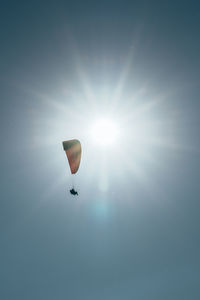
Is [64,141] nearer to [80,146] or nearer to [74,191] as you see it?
[80,146]

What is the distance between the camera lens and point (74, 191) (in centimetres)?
3294

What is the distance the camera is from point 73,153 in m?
39.2

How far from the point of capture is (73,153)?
39.2 m

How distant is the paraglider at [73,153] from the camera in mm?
37344

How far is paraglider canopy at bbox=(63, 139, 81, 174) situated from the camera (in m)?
37.3

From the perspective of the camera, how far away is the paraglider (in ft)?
123

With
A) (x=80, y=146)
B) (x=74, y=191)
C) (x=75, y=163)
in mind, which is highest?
(x=80, y=146)

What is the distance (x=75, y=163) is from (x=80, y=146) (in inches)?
126

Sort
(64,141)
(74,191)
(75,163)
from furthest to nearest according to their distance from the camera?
(75,163), (64,141), (74,191)

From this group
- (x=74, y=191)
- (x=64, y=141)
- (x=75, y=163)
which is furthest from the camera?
(x=75, y=163)

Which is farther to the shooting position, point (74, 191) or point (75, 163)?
point (75, 163)

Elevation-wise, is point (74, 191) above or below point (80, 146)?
below

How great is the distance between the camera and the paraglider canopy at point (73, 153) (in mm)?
37344

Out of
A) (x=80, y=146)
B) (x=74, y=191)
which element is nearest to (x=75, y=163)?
(x=80, y=146)
